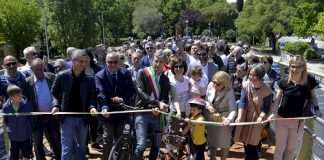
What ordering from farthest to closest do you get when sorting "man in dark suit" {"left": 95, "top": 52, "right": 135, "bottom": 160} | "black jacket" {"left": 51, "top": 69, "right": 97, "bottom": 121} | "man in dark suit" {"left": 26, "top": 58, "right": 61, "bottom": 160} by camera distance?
"man in dark suit" {"left": 26, "top": 58, "right": 61, "bottom": 160} → "man in dark suit" {"left": 95, "top": 52, "right": 135, "bottom": 160} → "black jacket" {"left": 51, "top": 69, "right": 97, "bottom": 121}

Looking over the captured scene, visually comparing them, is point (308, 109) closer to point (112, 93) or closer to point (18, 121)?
point (112, 93)

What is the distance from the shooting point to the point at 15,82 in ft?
21.0

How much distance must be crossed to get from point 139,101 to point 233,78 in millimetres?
2529

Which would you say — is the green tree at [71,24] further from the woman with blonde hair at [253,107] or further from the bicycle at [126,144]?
the woman with blonde hair at [253,107]

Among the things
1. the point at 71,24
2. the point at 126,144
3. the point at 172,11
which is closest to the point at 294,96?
the point at 126,144

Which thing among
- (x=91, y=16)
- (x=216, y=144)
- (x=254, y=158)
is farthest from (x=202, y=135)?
(x=91, y=16)

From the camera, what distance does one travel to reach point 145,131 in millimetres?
5945

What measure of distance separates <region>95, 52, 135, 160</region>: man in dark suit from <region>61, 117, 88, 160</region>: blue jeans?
1.08 feet

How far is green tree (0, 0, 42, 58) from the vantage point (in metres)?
55.2

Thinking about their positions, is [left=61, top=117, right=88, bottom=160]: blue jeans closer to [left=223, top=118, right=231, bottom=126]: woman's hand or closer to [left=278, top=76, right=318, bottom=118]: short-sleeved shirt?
[left=223, top=118, right=231, bottom=126]: woman's hand

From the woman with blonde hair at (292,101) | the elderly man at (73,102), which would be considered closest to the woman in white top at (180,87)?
the elderly man at (73,102)

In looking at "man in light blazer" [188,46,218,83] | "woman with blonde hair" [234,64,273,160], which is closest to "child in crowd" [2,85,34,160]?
"woman with blonde hair" [234,64,273,160]

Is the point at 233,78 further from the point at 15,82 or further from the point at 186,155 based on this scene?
the point at 15,82

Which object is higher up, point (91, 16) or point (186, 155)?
point (91, 16)
